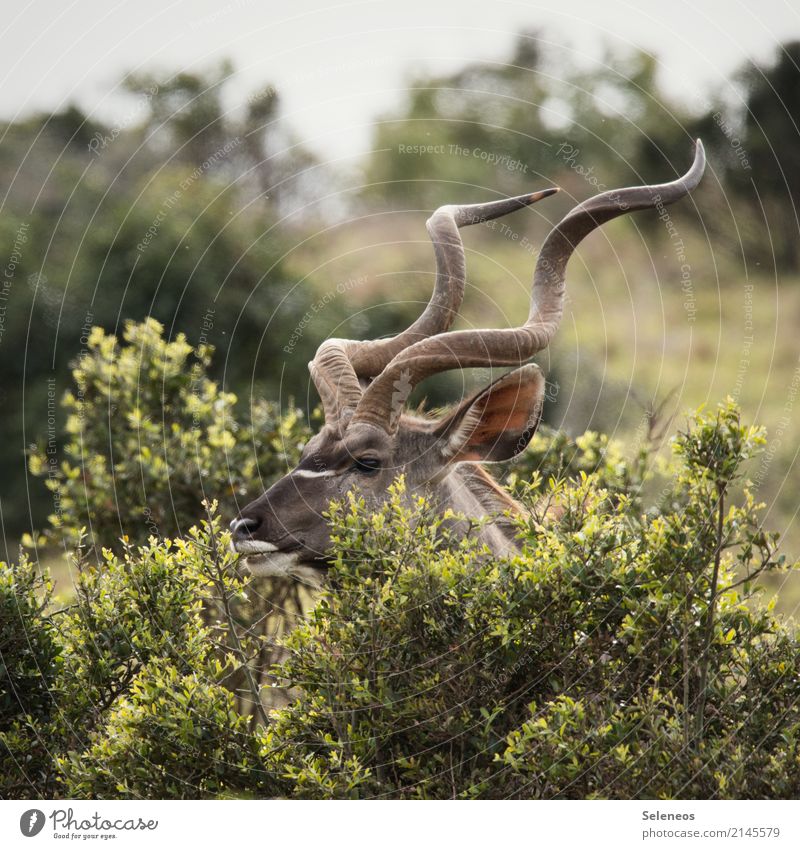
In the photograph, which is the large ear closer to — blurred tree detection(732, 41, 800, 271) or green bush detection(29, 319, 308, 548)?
green bush detection(29, 319, 308, 548)

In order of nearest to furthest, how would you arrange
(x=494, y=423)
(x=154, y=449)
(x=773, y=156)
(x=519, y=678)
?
1. (x=519, y=678)
2. (x=494, y=423)
3. (x=154, y=449)
4. (x=773, y=156)

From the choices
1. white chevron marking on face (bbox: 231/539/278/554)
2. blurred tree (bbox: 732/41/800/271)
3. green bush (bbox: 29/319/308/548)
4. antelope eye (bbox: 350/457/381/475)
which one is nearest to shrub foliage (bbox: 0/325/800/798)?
white chevron marking on face (bbox: 231/539/278/554)

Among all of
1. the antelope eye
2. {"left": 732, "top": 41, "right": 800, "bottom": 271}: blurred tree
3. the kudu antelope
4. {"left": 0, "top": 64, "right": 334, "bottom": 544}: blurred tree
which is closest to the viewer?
the kudu antelope

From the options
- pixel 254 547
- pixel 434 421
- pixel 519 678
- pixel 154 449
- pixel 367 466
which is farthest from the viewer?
pixel 154 449

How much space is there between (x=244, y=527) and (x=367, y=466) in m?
0.92

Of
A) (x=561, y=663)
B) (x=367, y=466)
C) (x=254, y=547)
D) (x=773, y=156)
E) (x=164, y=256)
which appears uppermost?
(x=773, y=156)

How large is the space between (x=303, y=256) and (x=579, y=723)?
77.5ft

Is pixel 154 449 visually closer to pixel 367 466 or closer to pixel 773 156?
pixel 367 466

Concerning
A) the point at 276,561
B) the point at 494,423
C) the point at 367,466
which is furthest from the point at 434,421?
the point at 276,561

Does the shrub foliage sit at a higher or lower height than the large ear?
lower

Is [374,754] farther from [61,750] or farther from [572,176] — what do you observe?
[572,176]

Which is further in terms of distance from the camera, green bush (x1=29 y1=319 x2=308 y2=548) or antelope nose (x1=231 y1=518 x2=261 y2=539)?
green bush (x1=29 y1=319 x2=308 y2=548)

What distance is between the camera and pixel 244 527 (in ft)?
23.7

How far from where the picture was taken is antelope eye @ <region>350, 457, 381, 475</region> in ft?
24.6
